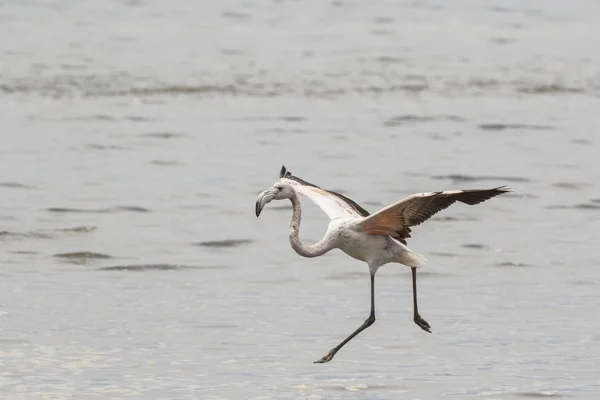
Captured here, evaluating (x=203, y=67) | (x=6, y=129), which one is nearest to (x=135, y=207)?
(x=6, y=129)

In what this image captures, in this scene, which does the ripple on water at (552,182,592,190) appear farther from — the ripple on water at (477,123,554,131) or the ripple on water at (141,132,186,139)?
the ripple on water at (141,132,186,139)

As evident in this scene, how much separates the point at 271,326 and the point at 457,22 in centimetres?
1802

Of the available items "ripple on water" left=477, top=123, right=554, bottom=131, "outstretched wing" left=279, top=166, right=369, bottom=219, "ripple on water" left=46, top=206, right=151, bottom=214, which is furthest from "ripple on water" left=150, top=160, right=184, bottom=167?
"outstretched wing" left=279, top=166, right=369, bottom=219

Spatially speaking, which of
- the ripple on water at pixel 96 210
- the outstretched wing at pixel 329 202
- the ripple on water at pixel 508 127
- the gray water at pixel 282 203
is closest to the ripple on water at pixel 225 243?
the gray water at pixel 282 203

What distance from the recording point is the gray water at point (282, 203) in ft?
31.4

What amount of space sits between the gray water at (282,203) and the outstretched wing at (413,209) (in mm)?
832

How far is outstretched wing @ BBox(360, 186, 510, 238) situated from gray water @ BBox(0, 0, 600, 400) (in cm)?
83

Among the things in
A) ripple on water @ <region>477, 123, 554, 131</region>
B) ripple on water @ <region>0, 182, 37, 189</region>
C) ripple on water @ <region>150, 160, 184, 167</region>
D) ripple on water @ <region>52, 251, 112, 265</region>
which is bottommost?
ripple on water @ <region>52, 251, 112, 265</region>

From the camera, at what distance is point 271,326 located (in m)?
10.4

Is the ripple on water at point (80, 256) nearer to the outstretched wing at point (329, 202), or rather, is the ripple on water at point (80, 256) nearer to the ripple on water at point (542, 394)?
the outstretched wing at point (329, 202)

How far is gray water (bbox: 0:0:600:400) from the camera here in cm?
957

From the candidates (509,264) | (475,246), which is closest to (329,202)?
(509,264)

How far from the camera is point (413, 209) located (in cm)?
924

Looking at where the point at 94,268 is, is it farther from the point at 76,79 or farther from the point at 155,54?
the point at 155,54
